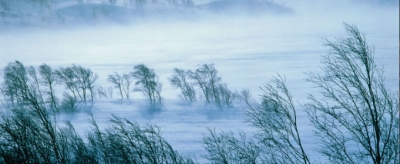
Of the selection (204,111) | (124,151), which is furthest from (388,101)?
(204,111)

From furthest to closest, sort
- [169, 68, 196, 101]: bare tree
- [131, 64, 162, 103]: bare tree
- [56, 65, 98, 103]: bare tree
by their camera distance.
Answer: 1. [169, 68, 196, 101]: bare tree
2. [56, 65, 98, 103]: bare tree
3. [131, 64, 162, 103]: bare tree

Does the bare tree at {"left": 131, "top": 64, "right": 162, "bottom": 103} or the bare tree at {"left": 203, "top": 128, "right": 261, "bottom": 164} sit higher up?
the bare tree at {"left": 131, "top": 64, "right": 162, "bottom": 103}

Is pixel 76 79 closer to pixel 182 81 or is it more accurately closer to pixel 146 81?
pixel 146 81

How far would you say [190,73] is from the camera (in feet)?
154

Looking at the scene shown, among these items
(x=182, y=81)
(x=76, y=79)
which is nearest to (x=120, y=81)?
(x=76, y=79)

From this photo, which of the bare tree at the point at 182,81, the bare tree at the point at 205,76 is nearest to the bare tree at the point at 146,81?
the bare tree at the point at 182,81

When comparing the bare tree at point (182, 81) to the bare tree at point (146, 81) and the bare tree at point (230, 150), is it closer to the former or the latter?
the bare tree at point (146, 81)

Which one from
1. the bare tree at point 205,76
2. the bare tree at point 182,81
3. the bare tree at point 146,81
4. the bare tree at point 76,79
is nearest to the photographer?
the bare tree at point 146,81

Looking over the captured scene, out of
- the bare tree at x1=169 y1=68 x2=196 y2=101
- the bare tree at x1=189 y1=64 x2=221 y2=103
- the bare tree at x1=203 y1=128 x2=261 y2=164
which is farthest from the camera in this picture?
the bare tree at x1=169 y1=68 x2=196 y2=101

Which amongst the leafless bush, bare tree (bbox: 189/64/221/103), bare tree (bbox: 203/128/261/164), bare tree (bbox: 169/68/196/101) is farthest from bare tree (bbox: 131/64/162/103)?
bare tree (bbox: 203/128/261/164)

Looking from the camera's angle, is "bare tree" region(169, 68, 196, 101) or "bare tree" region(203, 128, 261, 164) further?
"bare tree" region(169, 68, 196, 101)

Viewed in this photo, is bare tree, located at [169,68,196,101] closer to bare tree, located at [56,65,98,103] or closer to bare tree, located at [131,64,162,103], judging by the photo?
bare tree, located at [131,64,162,103]

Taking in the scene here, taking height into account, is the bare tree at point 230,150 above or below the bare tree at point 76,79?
below

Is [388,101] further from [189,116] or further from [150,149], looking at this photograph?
[189,116]
